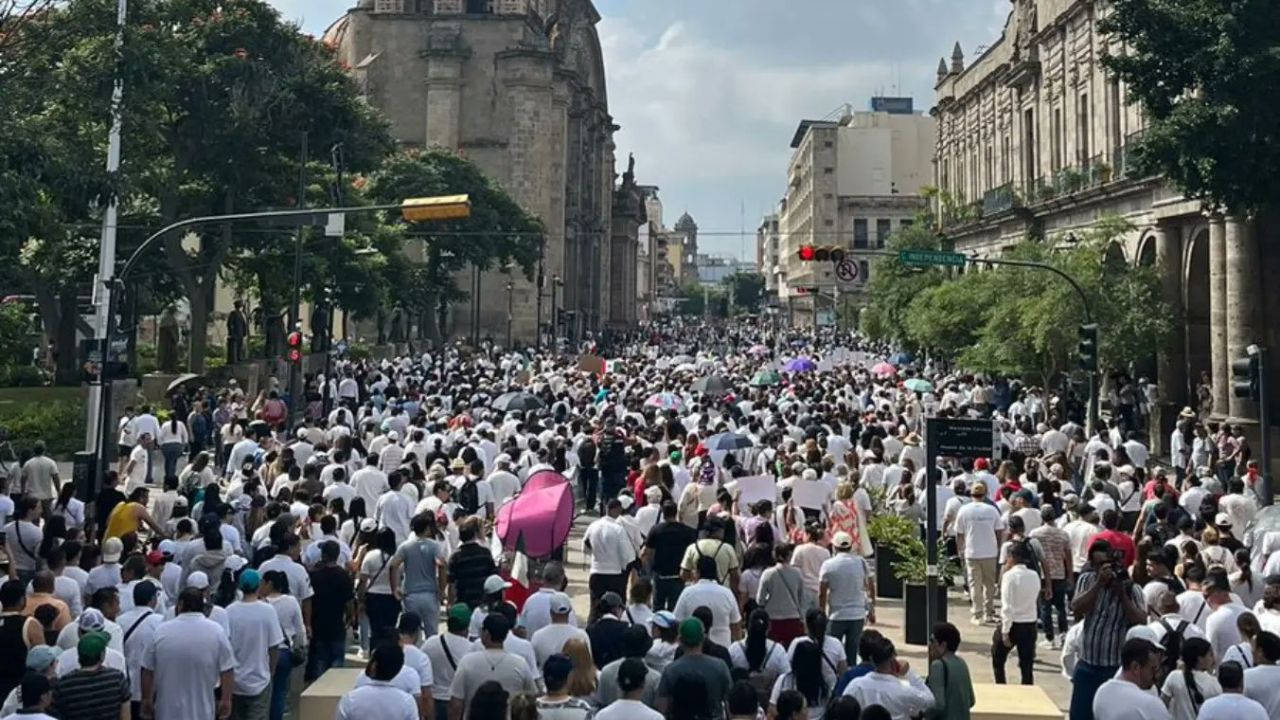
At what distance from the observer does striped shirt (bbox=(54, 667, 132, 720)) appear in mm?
7355

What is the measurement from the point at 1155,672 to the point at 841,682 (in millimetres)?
1890

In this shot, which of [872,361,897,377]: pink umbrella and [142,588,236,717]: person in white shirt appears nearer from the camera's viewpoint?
[142,588,236,717]: person in white shirt

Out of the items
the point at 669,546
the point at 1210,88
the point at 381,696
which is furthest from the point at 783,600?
the point at 1210,88

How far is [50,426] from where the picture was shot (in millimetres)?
28641

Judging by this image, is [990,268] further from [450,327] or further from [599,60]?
[599,60]

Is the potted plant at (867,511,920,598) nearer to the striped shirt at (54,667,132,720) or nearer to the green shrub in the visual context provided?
the striped shirt at (54,667,132,720)

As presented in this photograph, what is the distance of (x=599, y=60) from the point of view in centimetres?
10200

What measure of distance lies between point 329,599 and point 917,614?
6.43 meters

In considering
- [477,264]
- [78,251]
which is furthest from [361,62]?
[78,251]

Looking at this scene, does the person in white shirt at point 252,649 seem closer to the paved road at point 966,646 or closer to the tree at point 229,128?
the paved road at point 966,646

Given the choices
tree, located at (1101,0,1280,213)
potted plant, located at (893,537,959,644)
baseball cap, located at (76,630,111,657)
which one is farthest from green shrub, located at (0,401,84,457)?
tree, located at (1101,0,1280,213)

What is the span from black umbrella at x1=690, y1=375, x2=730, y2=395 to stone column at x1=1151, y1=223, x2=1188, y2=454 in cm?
1100

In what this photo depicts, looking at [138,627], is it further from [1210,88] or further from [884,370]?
[884,370]

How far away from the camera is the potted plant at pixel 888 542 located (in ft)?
49.0
